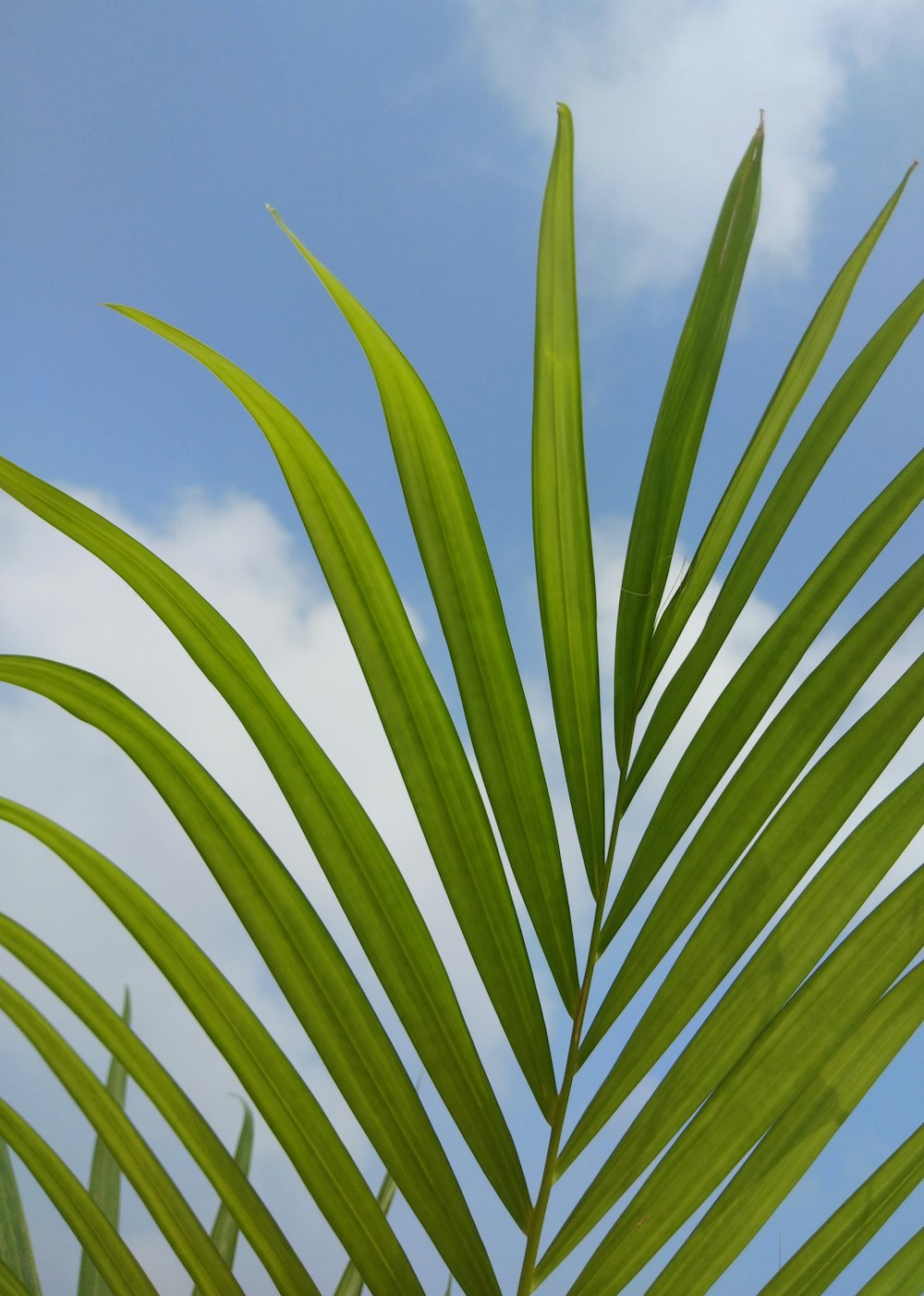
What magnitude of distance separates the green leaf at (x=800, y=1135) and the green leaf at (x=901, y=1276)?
4 centimetres

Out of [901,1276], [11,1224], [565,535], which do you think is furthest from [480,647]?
[11,1224]

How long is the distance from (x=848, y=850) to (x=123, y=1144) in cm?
30

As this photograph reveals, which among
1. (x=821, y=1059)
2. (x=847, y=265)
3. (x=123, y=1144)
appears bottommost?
(x=821, y=1059)

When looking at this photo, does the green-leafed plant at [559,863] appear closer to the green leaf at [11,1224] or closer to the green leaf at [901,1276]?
the green leaf at [901,1276]

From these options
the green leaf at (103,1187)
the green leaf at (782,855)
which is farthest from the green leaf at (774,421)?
the green leaf at (103,1187)

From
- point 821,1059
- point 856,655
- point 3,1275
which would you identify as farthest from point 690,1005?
point 3,1275

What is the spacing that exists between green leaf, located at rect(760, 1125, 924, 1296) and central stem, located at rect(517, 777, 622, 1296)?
98mm

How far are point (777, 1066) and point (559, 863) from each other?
0.39 feet

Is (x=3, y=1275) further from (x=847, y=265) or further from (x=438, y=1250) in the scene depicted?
(x=847, y=265)

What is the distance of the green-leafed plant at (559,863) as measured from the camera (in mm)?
329

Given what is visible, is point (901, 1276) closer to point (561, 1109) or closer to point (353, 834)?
point (561, 1109)

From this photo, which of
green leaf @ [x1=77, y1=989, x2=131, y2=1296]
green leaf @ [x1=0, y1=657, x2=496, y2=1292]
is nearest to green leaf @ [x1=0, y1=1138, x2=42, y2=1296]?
green leaf @ [x1=77, y1=989, x2=131, y2=1296]

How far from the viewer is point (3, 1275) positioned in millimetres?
331

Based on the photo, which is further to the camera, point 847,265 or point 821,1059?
point 847,265
